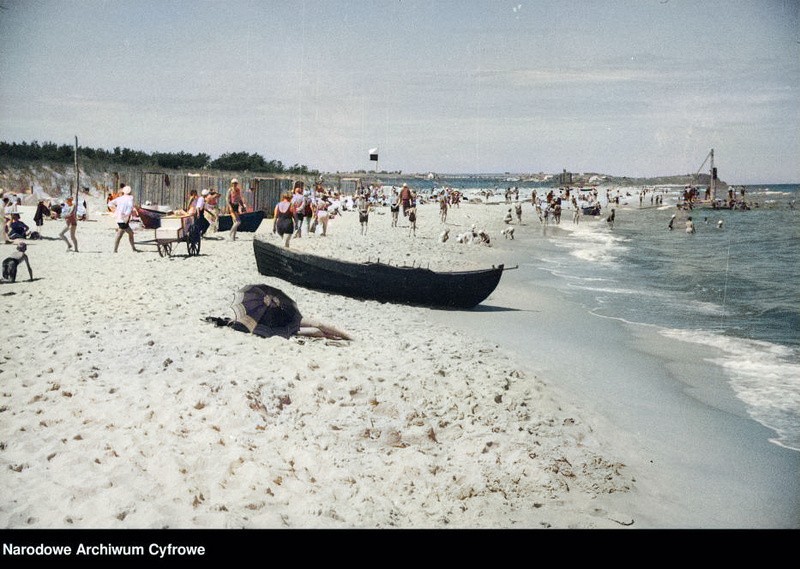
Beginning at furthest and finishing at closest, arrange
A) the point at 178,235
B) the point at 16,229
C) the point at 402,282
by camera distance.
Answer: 1. the point at 16,229
2. the point at 178,235
3. the point at 402,282

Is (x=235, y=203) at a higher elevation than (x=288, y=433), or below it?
higher

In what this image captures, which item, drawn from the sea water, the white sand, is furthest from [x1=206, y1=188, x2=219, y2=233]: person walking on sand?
the sea water

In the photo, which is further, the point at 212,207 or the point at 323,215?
the point at 323,215

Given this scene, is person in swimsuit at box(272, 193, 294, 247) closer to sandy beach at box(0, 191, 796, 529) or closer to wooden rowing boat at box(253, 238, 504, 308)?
wooden rowing boat at box(253, 238, 504, 308)

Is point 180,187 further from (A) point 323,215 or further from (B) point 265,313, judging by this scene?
(B) point 265,313

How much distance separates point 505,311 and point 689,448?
641 centimetres

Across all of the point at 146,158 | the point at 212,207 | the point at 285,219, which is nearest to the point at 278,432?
the point at 285,219

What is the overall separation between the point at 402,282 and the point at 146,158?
39.2 meters

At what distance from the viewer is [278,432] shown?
225 inches

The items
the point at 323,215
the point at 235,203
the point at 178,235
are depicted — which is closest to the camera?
the point at 178,235

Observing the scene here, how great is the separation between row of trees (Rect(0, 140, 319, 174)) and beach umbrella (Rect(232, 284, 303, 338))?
32264 millimetres

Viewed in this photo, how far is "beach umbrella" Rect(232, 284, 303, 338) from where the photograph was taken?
8383 mm

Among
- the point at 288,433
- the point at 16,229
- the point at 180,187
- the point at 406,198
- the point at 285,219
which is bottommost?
the point at 288,433
